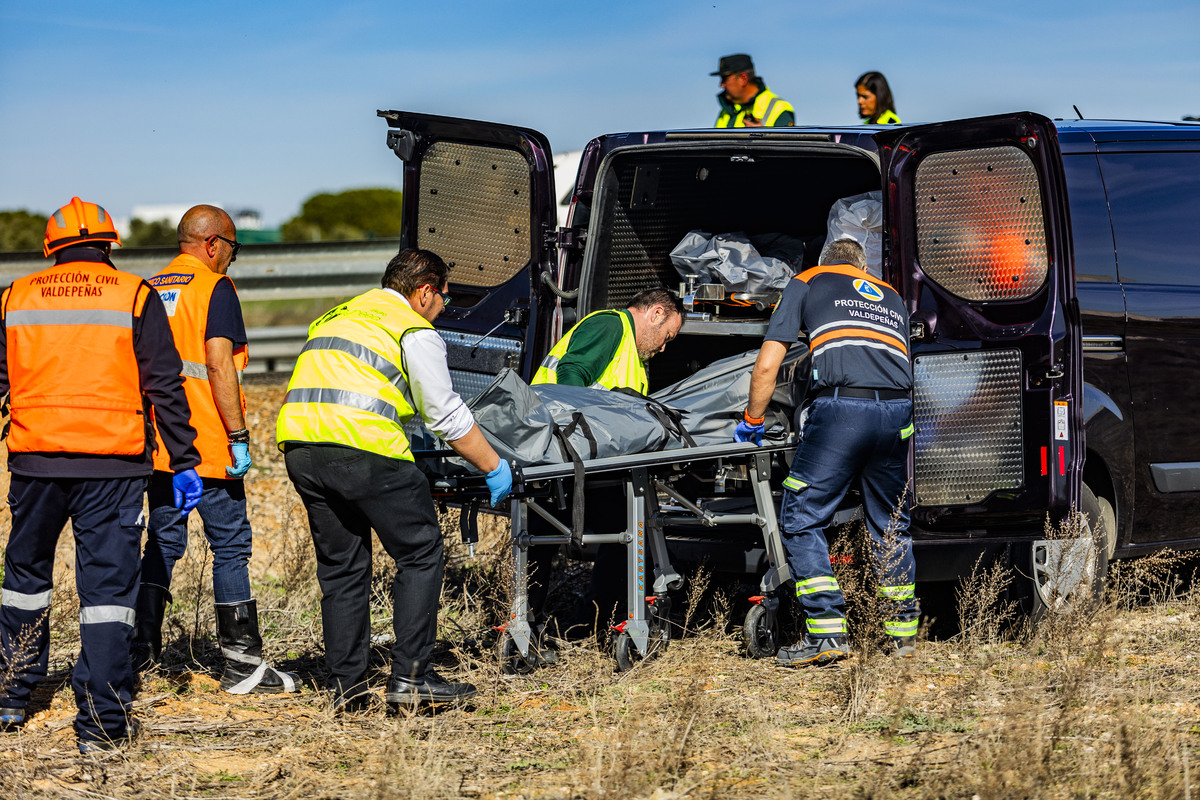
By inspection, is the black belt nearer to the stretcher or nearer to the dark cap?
the stretcher

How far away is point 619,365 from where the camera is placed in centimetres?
544

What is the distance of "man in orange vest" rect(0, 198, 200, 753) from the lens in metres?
4.08

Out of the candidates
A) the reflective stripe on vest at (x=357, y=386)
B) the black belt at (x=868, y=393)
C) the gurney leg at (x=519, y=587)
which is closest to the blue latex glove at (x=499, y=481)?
the reflective stripe on vest at (x=357, y=386)

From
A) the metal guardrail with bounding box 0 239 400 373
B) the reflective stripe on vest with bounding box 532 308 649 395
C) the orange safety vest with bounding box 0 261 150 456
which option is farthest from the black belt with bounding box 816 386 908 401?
the metal guardrail with bounding box 0 239 400 373

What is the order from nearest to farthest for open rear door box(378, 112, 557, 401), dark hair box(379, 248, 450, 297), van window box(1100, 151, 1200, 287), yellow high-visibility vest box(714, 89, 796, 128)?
dark hair box(379, 248, 450, 297) < van window box(1100, 151, 1200, 287) < open rear door box(378, 112, 557, 401) < yellow high-visibility vest box(714, 89, 796, 128)

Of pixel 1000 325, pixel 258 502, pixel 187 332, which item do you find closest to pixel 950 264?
pixel 1000 325

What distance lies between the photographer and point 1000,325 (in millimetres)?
4848

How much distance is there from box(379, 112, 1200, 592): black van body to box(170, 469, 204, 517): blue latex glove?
1.57 m

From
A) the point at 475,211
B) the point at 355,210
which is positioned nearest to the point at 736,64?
the point at 475,211

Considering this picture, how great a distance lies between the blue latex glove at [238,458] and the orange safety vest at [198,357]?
0.03 metres

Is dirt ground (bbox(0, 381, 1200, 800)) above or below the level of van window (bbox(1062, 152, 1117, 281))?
below

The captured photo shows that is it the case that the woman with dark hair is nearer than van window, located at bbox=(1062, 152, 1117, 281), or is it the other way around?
van window, located at bbox=(1062, 152, 1117, 281)

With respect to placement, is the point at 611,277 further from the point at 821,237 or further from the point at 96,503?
the point at 96,503

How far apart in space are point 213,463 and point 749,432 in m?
2.12
